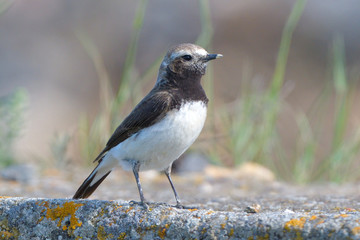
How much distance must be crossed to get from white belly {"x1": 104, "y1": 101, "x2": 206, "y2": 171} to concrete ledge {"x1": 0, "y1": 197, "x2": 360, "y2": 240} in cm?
46

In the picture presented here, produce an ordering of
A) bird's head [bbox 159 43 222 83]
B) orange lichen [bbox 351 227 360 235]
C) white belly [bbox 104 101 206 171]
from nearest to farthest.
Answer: orange lichen [bbox 351 227 360 235] → white belly [bbox 104 101 206 171] → bird's head [bbox 159 43 222 83]

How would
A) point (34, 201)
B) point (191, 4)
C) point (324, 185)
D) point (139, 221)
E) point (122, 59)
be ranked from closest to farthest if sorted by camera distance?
1. point (139, 221)
2. point (34, 201)
3. point (324, 185)
4. point (122, 59)
5. point (191, 4)

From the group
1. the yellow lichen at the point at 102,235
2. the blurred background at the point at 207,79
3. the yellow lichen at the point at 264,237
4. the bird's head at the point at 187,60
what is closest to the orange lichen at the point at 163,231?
the yellow lichen at the point at 102,235

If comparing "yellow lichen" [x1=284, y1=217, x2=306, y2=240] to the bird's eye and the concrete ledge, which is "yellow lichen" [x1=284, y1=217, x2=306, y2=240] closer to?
the concrete ledge

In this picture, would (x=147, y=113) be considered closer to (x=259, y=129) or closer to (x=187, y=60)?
(x=187, y=60)

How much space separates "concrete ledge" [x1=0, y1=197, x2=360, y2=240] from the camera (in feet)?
9.63

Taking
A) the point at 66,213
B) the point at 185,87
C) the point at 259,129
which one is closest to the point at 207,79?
the point at 259,129

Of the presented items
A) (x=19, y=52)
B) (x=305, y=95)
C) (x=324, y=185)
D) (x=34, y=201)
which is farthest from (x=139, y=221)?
(x=19, y=52)

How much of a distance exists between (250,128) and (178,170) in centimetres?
99

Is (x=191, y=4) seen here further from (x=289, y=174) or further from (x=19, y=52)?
(x=289, y=174)

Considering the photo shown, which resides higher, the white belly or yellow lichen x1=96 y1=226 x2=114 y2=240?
the white belly

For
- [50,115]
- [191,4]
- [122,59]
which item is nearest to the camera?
[50,115]

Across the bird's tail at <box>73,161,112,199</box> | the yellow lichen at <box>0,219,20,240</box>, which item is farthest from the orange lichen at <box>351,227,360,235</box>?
the bird's tail at <box>73,161,112,199</box>

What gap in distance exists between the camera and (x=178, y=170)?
22.7 feet
